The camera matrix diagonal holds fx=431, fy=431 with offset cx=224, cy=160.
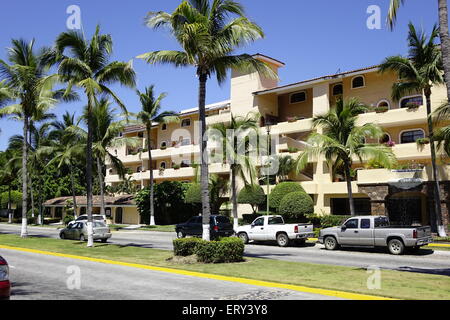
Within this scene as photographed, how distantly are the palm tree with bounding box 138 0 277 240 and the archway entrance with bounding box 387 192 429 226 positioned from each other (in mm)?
19612

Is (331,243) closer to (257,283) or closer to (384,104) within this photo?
(257,283)

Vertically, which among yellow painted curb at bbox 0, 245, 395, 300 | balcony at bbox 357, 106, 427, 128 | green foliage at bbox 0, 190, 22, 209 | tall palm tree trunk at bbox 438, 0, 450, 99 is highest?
balcony at bbox 357, 106, 427, 128

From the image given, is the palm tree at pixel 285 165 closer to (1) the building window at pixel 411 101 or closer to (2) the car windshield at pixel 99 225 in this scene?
(1) the building window at pixel 411 101

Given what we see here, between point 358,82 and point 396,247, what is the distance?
2175cm

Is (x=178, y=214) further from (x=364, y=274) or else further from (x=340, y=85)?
(x=364, y=274)

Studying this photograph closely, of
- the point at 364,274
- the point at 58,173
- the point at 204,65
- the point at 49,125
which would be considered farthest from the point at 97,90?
the point at 58,173

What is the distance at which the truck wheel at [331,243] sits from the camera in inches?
845

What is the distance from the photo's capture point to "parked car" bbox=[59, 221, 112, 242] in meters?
26.7

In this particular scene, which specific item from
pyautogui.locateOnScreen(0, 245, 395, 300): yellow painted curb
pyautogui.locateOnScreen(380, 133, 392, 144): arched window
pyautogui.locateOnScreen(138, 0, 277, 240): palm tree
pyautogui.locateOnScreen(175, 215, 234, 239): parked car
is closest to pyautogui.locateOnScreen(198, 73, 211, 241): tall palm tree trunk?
pyautogui.locateOnScreen(138, 0, 277, 240): palm tree

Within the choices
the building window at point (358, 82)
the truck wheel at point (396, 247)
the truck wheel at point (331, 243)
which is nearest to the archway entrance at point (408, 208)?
the building window at point (358, 82)

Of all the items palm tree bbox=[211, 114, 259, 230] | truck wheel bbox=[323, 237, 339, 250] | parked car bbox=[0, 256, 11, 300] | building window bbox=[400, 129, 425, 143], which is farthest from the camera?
building window bbox=[400, 129, 425, 143]

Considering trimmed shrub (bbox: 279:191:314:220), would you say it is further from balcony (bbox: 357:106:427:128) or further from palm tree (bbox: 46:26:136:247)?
palm tree (bbox: 46:26:136:247)

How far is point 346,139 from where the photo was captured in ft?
86.1

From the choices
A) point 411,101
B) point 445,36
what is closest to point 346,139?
point 411,101
